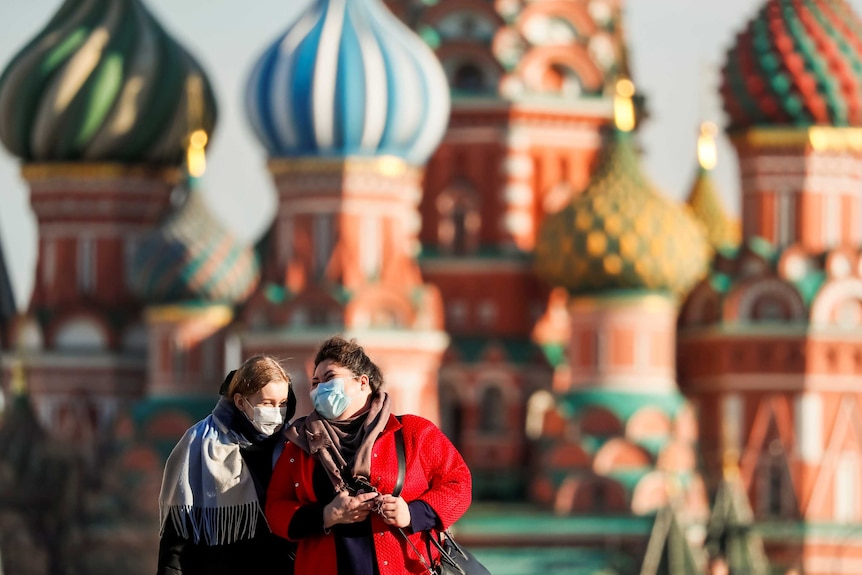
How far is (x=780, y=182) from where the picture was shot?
118 feet

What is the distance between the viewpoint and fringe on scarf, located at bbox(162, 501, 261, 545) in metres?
9.16

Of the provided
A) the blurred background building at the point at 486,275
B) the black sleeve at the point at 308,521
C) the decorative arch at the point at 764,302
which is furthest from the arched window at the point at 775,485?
the black sleeve at the point at 308,521

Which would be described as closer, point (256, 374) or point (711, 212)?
point (256, 374)

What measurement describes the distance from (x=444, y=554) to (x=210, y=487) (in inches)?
25.4

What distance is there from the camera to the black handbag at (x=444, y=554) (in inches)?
352

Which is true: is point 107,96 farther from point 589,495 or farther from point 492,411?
point 589,495

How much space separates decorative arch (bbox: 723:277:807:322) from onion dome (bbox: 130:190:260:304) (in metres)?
5.13

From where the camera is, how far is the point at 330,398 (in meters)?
8.80

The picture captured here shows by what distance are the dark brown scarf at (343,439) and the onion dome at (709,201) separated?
2929 cm

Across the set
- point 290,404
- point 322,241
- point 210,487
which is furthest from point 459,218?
point 210,487

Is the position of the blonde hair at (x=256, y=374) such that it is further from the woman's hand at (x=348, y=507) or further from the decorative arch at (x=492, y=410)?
the decorative arch at (x=492, y=410)

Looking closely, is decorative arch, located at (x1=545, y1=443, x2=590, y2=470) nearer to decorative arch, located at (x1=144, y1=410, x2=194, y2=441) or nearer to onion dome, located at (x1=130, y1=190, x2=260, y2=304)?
decorative arch, located at (x1=144, y1=410, x2=194, y2=441)

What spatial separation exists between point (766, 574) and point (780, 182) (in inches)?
198

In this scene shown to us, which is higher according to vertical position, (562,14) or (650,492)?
(562,14)
